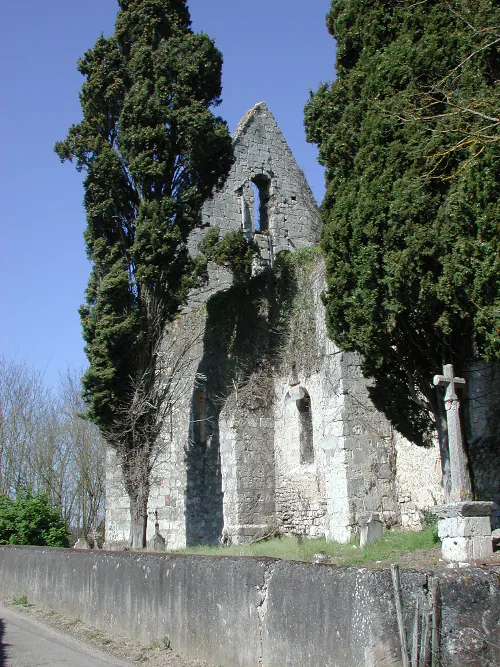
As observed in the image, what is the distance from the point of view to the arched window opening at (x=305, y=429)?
588 inches

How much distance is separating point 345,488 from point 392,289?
4908 millimetres

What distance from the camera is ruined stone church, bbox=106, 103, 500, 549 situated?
41.8 ft

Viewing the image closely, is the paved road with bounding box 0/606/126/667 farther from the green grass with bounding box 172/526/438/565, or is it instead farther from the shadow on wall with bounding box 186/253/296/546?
the shadow on wall with bounding box 186/253/296/546

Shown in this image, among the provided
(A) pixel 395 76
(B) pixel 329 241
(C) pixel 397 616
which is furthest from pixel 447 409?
(C) pixel 397 616

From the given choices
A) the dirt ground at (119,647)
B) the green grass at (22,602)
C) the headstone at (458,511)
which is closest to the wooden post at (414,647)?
the dirt ground at (119,647)

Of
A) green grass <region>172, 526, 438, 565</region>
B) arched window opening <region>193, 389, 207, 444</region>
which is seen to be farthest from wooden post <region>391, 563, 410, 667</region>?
arched window opening <region>193, 389, 207, 444</region>

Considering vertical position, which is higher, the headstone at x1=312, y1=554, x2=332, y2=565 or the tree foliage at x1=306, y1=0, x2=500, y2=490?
the tree foliage at x1=306, y1=0, x2=500, y2=490

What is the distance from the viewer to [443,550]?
8766 millimetres

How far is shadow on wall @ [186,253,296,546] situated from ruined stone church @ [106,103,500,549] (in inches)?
1.2

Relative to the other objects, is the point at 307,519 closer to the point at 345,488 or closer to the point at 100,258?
the point at 345,488

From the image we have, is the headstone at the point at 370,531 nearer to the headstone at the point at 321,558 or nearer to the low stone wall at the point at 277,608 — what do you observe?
the headstone at the point at 321,558

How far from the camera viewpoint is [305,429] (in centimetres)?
1508

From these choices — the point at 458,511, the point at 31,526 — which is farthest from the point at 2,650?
the point at 31,526

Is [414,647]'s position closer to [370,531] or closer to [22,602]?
[22,602]
